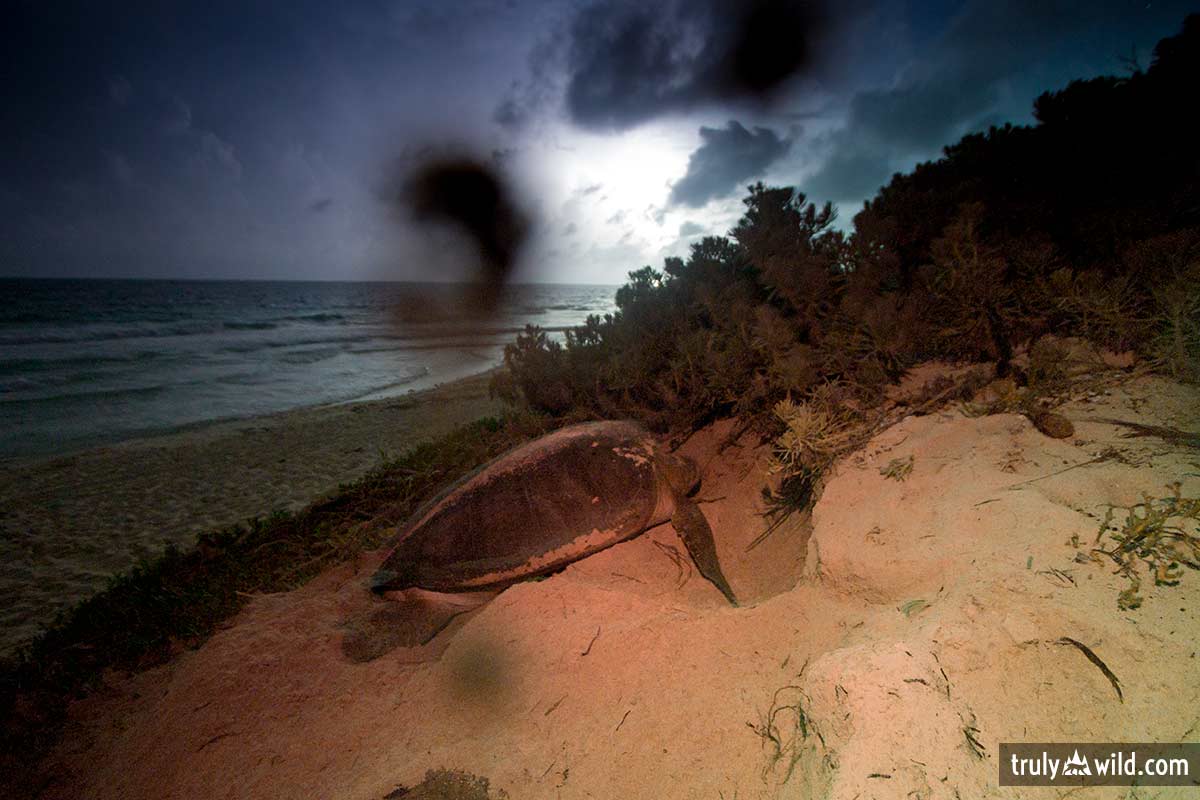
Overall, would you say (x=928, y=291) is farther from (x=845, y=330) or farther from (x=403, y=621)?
(x=403, y=621)

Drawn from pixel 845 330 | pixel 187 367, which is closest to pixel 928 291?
pixel 845 330

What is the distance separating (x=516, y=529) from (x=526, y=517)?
11 centimetres

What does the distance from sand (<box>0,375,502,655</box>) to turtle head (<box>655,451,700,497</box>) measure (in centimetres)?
433

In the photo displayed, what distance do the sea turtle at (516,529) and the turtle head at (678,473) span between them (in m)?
0.05

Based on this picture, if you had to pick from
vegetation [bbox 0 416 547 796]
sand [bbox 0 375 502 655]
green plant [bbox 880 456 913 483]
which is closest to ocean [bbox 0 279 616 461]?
sand [bbox 0 375 502 655]

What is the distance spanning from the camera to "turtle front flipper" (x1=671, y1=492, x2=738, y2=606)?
2893 mm

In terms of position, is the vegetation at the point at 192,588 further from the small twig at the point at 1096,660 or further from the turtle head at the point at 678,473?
the small twig at the point at 1096,660

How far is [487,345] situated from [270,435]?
11781 millimetres

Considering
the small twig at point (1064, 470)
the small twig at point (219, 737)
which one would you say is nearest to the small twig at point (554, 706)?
the small twig at point (219, 737)

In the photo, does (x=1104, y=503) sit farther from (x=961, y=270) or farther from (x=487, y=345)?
(x=487, y=345)

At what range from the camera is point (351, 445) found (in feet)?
24.7

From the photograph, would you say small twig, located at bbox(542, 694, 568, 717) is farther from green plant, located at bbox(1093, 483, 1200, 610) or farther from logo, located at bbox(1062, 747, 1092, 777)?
green plant, located at bbox(1093, 483, 1200, 610)

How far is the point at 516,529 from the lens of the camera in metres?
3.14

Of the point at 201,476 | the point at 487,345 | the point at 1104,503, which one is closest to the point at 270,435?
the point at 201,476
